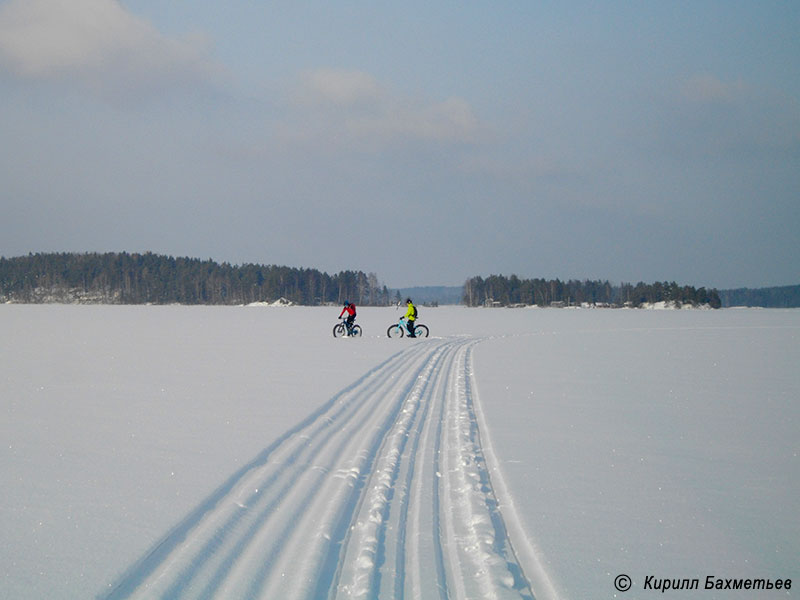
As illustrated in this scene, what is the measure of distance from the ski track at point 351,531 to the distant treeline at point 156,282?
129798 mm

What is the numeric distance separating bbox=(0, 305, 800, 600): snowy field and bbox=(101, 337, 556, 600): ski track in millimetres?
19

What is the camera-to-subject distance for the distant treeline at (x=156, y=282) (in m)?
137

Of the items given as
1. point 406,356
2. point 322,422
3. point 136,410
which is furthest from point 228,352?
point 322,422

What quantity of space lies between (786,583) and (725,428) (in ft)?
15.2

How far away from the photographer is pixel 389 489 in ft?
16.0

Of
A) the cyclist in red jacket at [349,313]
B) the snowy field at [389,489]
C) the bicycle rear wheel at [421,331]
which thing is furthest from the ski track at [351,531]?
the bicycle rear wheel at [421,331]

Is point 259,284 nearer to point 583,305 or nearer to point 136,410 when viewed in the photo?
point 583,305

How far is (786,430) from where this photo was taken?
7426 millimetres

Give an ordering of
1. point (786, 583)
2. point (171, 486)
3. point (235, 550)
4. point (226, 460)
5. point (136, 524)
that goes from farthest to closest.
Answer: point (226, 460), point (171, 486), point (136, 524), point (235, 550), point (786, 583)

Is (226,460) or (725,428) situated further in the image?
(725,428)

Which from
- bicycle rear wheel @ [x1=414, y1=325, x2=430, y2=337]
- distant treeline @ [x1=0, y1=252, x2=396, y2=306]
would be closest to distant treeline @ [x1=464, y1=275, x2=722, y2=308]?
distant treeline @ [x1=0, y1=252, x2=396, y2=306]

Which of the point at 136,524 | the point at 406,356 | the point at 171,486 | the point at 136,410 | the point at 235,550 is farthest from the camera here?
the point at 406,356

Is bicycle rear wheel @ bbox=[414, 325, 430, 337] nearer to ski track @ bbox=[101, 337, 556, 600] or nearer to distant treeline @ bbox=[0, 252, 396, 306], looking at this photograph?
ski track @ bbox=[101, 337, 556, 600]

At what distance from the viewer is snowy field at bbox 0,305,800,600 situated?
345 centimetres
